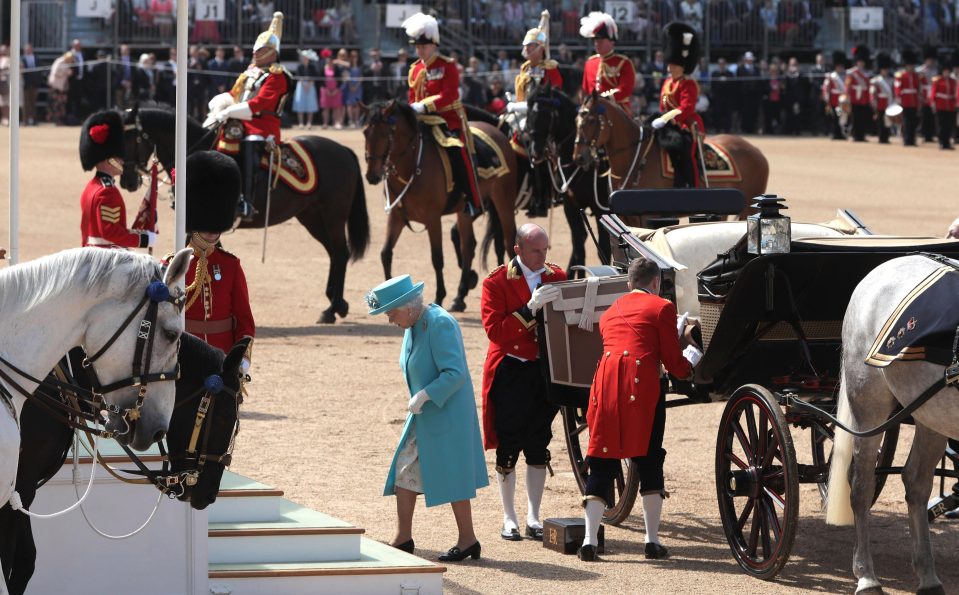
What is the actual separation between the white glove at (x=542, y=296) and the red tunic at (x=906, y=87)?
24.3 m

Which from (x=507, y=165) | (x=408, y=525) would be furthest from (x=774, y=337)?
(x=507, y=165)

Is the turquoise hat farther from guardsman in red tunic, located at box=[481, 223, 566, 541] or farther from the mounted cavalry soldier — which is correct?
the mounted cavalry soldier

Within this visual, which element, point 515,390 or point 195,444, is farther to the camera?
point 515,390

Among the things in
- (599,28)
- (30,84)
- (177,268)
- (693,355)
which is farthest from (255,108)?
(30,84)

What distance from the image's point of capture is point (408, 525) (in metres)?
7.44

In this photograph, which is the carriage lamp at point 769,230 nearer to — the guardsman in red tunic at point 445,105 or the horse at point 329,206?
the horse at point 329,206

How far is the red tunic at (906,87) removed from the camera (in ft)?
100

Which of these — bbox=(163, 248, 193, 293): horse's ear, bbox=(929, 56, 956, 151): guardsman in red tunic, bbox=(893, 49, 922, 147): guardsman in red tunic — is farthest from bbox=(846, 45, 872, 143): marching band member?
bbox=(163, 248, 193, 293): horse's ear

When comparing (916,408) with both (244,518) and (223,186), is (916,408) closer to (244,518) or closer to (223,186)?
(244,518)

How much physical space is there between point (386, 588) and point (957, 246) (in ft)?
9.79

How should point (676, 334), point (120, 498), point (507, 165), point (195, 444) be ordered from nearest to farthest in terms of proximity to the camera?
point (195, 444) → point (120, 498) → point (676, 334) → point (507, 165)

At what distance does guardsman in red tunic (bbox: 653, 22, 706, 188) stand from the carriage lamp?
8174 millimetres

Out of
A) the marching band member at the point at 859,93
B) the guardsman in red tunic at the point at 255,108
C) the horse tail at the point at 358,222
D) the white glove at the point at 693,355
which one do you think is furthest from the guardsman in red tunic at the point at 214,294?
the marching band member at the point at 859,93

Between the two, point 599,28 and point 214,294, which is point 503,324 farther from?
point 599,28
